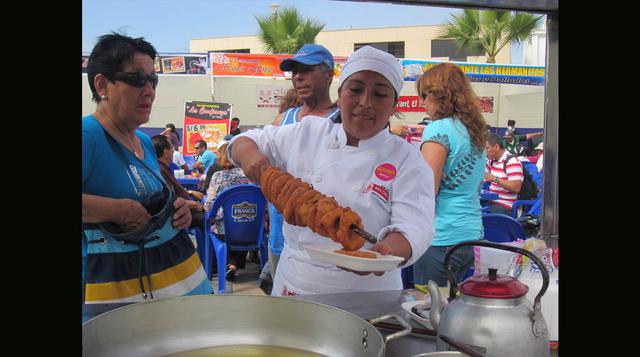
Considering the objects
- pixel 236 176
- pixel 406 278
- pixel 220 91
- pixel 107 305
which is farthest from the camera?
pixel 220 91

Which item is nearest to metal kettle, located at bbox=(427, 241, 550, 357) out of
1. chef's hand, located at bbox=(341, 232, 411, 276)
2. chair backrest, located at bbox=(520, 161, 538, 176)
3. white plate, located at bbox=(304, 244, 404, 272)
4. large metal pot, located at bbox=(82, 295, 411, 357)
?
large metal pot, located at bbox=(82, 295, 411, 357)

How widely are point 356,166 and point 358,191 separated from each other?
3.3 inches

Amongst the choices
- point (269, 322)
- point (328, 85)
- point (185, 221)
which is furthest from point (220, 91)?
point (269, 322)

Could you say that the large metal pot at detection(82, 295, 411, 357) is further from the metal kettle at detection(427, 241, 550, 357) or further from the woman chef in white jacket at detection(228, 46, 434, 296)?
the woman chef in white jacket at detection(228, 46, 434, 296)

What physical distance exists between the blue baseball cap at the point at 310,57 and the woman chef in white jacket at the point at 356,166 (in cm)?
39

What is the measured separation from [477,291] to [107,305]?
3.96ft

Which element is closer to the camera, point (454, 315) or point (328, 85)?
point (454, 315)

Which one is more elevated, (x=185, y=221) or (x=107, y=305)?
(x=185, y=221)

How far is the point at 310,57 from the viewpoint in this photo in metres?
2.29

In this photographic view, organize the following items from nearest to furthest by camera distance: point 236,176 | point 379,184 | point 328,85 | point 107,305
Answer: point 107,305 → point 379,184 → point 328,85 → point 236,176

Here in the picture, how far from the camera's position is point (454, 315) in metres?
0.86

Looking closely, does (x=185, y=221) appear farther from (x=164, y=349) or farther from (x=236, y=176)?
(x=236, y=176)

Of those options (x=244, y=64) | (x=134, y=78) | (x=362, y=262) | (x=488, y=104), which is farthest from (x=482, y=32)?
(x=362, y=262)

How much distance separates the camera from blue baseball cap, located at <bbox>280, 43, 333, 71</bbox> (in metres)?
2.30
